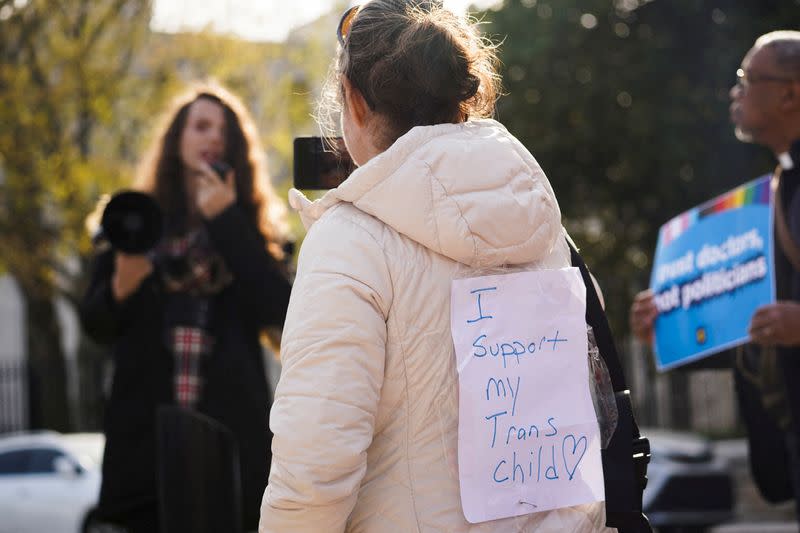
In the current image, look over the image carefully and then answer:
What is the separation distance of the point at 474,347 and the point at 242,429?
171 centimetres

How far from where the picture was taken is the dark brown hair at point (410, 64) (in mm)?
2227

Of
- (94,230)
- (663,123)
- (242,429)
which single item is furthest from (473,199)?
(663,123)

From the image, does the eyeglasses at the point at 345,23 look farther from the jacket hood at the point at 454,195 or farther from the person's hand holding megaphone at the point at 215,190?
the person's hand holding megaphone at the point at 215,190

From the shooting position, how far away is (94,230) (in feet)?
13.4

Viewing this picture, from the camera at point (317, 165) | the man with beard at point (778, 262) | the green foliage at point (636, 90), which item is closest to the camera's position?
the camera at point (317, 165)

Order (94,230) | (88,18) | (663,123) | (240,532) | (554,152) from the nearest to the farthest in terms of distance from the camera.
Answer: (240,532)
(94,230)
(663,123)
(554,152)
(88,18)

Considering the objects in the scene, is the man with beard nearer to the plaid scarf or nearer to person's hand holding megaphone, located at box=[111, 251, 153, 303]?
the plaid scarf

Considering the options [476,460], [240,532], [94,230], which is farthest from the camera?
[94,230]

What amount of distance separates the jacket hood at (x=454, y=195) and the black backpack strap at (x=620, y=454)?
11.5 inches

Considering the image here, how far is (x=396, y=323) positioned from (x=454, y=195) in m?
0.24

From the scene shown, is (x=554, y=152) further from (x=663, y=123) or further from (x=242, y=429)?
(x=242, y=429)

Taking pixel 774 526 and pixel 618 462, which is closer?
pixel 618 462

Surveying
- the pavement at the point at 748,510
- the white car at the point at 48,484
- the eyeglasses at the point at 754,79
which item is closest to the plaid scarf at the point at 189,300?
the eyeglasses at the point at 754,79

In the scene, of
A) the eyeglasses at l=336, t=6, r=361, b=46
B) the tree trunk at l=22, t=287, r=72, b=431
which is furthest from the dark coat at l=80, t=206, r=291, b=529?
the tree trunk at l=22, t=287, r=72, b=431
